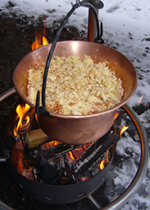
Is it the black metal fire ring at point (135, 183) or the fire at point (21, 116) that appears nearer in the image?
the black metal fire ring at point (135, 183)

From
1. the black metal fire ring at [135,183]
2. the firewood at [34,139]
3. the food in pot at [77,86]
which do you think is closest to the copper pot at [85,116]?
the food in pot at [77,86]

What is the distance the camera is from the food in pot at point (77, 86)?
135cm

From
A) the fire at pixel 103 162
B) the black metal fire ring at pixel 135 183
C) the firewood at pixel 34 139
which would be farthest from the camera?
the fire at pixel 103 162

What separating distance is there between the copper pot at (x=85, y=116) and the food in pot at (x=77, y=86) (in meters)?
0.04

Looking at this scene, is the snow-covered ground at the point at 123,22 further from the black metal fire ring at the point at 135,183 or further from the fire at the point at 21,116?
the fire at the point at 21,116

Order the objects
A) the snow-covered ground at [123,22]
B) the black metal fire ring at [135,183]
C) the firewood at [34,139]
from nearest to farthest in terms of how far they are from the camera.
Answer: the black metal fire ring at [135,183] → the firewood at [34,139] → the snow-covered ground at [123,22]

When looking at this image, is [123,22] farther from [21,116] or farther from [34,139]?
[34,139]

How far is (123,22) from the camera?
442cm

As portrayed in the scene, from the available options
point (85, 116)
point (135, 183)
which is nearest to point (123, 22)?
point (135, 183)

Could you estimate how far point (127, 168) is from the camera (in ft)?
7.70

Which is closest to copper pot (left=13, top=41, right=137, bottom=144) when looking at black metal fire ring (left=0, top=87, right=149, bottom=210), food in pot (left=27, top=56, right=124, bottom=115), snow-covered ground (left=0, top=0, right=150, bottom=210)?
food in pot (left=27, top=56, right=124, bottom=115)

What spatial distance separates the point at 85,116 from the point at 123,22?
3.76 meters

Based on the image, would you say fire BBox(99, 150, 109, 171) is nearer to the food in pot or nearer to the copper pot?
the copper pot

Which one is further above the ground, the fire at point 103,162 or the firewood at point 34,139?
the firewood at point 34,139
